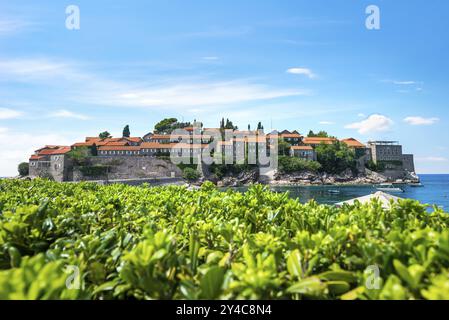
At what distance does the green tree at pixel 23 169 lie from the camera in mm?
95688

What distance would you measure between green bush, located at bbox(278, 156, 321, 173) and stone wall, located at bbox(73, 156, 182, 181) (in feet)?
124

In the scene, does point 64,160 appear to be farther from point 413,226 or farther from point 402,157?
point 402,157

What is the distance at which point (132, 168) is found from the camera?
8950 cm

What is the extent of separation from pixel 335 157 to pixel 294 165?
17.6 m

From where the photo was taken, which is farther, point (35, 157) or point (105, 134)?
point (105, 134)

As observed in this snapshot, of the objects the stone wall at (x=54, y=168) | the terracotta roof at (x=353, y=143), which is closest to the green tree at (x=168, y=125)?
the stone wall at (x=54, y=168)

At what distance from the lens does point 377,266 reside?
2127 mm

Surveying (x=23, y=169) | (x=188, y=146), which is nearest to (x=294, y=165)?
(x=188, y=146)

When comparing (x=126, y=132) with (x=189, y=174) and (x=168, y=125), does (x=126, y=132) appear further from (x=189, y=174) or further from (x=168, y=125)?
(x=189, y=174)

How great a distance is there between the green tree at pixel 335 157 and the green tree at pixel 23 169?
4084 inches

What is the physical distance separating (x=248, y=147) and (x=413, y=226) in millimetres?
102610
